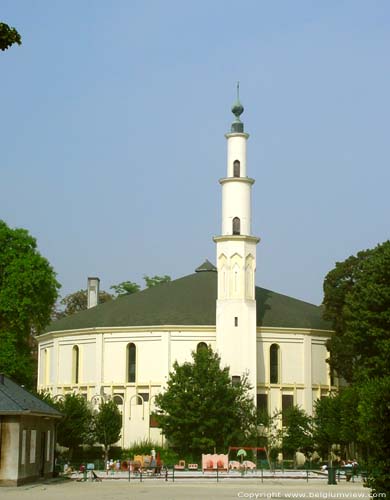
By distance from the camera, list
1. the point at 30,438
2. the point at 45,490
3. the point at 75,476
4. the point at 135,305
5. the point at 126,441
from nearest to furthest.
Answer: the point at 45,490, the point at 30,438, the point at 75,476, the point at 126,441, the point at 135,305

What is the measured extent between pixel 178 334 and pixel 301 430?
1149 centimetres

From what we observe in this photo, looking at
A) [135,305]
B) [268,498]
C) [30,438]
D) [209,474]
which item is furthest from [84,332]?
[268,498]

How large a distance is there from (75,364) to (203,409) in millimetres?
15201

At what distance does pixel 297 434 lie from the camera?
2499 inches

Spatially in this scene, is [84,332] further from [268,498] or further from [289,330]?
[268,498]

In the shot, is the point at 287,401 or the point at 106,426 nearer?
the point at 106,426

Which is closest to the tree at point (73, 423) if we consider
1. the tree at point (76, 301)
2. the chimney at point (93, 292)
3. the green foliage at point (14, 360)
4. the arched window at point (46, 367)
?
the green foliage at point (14, 360)

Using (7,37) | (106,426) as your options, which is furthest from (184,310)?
(7,37)

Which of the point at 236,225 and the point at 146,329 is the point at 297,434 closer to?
the point at 146,329

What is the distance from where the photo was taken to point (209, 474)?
172ft

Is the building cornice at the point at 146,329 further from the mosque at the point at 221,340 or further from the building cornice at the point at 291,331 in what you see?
the building cornice at the point at 291,331

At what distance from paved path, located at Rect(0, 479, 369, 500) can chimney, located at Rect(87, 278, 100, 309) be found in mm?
41075

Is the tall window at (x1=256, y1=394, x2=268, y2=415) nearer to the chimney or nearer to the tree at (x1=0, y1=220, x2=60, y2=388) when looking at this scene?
the tree at (x1=0, y1=220, x2=60, y2=388)

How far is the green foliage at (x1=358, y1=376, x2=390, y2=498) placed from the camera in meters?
24.0
